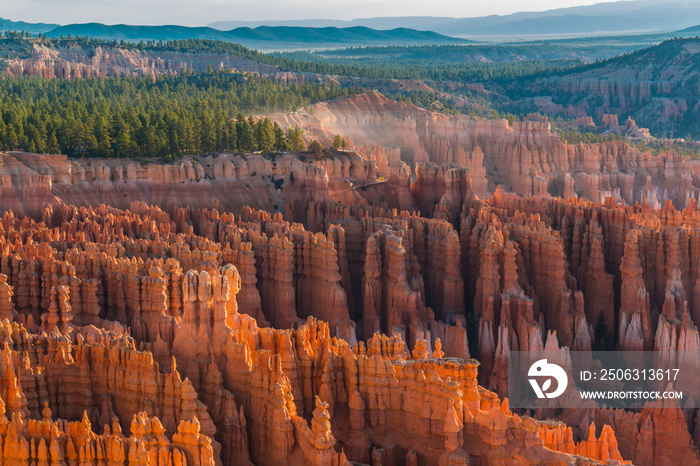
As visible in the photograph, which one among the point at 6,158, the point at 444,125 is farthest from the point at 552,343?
the point at 444,125

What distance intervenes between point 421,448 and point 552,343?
992 inches

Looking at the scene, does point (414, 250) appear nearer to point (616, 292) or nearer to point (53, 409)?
point (616, 292)

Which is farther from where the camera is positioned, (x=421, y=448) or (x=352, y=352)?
(x=352, y=352)

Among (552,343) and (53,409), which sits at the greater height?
(53,409)

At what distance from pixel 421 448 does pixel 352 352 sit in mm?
4884

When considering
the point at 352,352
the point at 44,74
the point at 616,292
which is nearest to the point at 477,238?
the point at 616,292

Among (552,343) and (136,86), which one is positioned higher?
(136,86)

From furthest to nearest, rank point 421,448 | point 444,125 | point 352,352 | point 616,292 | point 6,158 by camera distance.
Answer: point 444,125, point 6,158, point 616,292, point 352,352, point 421,448

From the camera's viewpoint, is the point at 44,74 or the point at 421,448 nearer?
the point at 421,448

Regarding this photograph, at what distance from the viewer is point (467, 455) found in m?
32.5

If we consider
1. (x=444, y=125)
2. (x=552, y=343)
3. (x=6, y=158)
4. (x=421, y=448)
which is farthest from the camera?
(x=444, y=125)

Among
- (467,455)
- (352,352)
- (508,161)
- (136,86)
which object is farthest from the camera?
(136,86)

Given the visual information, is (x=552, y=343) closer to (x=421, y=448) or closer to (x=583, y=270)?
(x=583, y=270)

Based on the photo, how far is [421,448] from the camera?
114 ft
